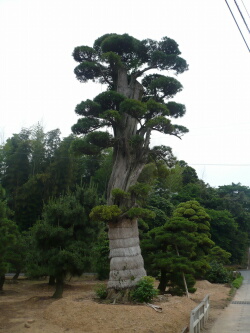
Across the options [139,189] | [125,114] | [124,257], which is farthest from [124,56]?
[124,257]

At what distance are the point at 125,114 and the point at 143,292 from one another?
5726mm

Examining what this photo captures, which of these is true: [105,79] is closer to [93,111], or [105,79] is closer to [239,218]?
[93,111]

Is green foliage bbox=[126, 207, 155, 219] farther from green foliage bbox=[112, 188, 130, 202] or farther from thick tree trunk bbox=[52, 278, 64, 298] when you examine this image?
thick tree trunk bbox=[52, 278, 64, 298]

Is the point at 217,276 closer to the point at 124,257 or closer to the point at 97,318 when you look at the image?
the point at 124,257

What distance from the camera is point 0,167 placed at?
96.1 ft

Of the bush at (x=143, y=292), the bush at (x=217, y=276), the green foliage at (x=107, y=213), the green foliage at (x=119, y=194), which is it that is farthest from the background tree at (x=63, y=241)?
the bush at (x=217, y=276)

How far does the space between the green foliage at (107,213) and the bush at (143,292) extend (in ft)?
6.55

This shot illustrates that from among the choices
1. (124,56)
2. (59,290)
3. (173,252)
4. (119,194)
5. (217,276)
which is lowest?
(217,276)

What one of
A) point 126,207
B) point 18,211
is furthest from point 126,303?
point 18,211

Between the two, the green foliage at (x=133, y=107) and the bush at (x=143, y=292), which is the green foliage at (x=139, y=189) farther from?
the bush at (x=143, y=292)

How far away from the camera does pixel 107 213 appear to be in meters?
10.4

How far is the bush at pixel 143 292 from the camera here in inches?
388

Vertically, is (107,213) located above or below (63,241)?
above

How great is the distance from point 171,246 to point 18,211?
16983 mm
